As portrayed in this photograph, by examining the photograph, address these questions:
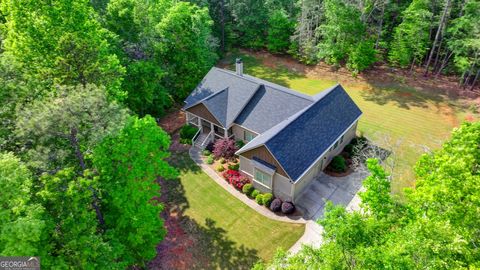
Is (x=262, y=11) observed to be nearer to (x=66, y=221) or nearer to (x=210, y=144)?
(x=210, y=144)

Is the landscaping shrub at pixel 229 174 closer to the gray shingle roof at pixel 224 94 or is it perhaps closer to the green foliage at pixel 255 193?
the green foliage at pixel 255 193

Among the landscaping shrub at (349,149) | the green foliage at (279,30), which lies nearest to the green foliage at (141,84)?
the landscaping shrub at (349,149)

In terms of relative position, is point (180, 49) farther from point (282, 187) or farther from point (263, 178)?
point (282, 187)

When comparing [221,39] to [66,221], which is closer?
[66,221]

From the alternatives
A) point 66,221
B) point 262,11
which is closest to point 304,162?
point 66,221

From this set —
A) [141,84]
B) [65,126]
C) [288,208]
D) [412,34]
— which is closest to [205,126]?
[141,84]

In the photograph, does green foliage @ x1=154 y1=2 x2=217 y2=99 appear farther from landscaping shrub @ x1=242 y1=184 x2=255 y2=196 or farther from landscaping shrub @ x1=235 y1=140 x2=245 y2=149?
landscaping shrub @ x1=242 y1=184 x2=255 y2=196
